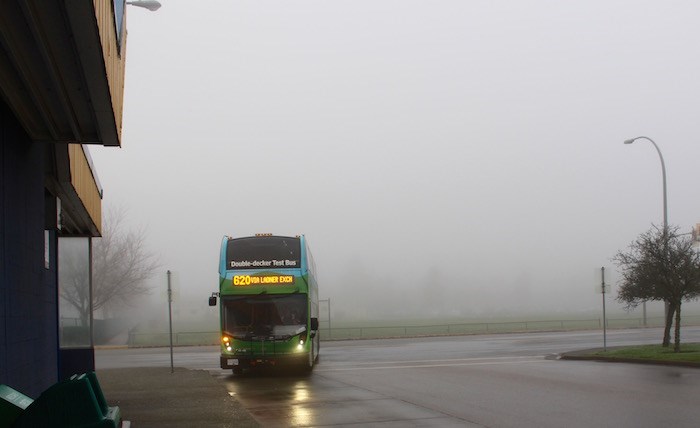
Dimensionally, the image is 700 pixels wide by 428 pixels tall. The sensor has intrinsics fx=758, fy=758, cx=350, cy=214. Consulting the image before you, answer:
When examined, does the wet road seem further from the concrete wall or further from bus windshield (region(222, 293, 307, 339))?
the concrete wall

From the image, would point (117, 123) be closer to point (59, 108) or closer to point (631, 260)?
point (59, 108)

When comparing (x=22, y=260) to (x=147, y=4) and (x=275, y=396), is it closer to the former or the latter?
(x=147, y=4)

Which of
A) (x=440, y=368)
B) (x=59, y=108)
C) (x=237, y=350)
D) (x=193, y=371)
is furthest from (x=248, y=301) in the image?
(x=59, y=108)

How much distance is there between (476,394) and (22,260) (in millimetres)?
9616

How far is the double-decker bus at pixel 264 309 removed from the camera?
20922 mm

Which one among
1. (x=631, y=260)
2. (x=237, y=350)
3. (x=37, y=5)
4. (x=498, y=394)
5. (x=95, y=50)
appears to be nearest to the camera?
(x=37, y=5)

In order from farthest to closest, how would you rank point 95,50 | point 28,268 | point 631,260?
point 631,260 < point 28,268 < point 95,50

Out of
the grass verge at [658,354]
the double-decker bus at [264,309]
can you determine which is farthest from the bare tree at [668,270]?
the double-decker bus at [264,309]

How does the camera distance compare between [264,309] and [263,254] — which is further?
[263,254]

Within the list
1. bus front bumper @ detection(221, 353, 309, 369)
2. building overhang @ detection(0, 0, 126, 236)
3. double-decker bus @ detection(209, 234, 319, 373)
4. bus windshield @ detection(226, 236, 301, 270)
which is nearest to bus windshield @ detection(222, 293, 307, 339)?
double-decker bus @ detection(209, 234, 319, 373)

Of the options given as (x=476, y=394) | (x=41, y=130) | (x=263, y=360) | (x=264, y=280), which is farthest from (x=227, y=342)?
(x=41, y=130)

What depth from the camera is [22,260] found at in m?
8.64

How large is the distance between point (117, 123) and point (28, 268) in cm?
254

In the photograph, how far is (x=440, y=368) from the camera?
2236cm
